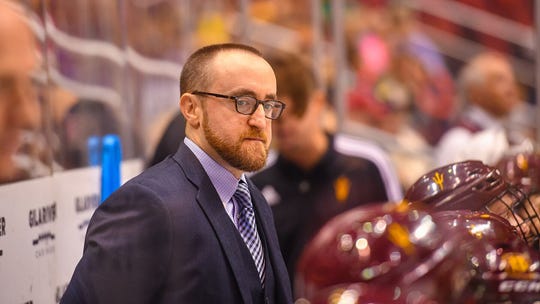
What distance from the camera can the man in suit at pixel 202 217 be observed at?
8.89ft

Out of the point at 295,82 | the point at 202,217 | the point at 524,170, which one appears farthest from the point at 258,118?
the point at 295,82

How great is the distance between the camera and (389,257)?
7.41 ft

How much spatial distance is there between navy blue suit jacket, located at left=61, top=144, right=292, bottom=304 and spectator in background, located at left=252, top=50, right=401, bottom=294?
229 centimetres

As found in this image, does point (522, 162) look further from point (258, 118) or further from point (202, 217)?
point (202, 217)

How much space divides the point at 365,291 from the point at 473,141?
371 cm

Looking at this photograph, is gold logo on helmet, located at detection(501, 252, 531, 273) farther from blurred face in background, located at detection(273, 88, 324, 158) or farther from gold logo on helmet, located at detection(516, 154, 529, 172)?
blurred face in background, located at detection(273, 88, 324, 158)

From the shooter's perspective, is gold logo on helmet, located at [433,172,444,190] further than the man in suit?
Yes

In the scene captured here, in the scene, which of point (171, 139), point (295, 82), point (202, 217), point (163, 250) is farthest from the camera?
point (295, 82)

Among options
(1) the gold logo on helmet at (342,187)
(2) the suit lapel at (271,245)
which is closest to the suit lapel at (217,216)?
(2) the suit lapel at (271,245)

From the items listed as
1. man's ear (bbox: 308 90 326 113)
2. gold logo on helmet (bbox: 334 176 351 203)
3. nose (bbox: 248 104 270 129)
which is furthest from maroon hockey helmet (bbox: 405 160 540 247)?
gold logo on helmet (bbox: 334 176 351 203)

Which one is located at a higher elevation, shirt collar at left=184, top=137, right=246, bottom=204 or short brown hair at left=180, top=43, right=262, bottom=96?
short brown hair at left=180, top=43, right=262, bottom=96

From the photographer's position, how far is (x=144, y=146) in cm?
548

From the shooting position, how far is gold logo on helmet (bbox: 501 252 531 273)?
2.36m

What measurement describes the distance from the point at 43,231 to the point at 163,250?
1.10 m
